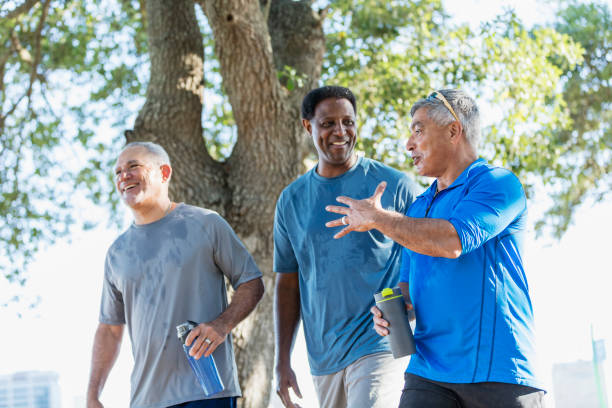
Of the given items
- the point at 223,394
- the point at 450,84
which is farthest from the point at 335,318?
the point at 450,84

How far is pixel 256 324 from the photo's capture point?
645 cm

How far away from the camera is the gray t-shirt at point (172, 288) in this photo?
11.9 feet

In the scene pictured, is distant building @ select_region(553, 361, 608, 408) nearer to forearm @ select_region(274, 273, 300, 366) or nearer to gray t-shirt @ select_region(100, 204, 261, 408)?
forearm @ select_region(274, 273, 300, 366)

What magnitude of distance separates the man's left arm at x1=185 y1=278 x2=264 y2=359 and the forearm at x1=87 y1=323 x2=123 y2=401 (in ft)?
2.54

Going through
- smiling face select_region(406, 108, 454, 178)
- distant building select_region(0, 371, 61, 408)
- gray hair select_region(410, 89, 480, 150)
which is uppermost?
gray hair select_region(410, 89, 480, 150)

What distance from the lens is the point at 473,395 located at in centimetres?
260

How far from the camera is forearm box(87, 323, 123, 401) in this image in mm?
4027

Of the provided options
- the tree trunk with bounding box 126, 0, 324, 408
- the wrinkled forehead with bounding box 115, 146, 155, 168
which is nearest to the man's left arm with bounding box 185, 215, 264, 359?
the wrinkled forehead with bounding box 115, 146, 155, 168

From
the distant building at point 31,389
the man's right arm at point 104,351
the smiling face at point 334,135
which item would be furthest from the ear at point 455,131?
the distant building at point 31,389

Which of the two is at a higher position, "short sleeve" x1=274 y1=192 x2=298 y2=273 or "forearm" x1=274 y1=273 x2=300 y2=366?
"short sleeve" x1=274 y1=192 x2=298 y2=273

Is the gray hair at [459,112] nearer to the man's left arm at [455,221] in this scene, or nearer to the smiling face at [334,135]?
the man's left arm at [455,221]

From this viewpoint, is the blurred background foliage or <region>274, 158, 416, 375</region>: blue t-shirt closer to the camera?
<region>274, 158, 416, 375</region>: blue t-shirt

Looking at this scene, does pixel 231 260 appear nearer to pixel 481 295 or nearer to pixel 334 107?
pixel 334 107

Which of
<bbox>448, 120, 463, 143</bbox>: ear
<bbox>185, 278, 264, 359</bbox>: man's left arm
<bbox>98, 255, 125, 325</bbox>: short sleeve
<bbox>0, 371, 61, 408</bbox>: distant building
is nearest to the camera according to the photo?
<bbox>448, 120, 463, 143</bbox>: ear
